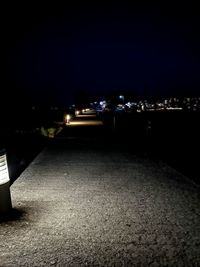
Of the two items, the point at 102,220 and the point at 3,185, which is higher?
the point at 3,185

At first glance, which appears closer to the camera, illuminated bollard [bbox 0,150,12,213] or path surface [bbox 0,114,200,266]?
path surface [bbox 0,114,200,266]

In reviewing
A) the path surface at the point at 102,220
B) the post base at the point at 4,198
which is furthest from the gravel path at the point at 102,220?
the post base at the point at 4,198

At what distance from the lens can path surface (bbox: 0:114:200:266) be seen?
3713 millimetres

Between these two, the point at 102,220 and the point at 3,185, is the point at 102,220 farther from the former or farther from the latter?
the point at 3,185

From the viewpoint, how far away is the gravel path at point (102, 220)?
3711 mm

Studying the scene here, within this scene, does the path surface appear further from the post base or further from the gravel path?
the post base

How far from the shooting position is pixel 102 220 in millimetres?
4867

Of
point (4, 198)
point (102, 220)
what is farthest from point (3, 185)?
point (102, 220)

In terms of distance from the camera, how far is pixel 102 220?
16.0 feet

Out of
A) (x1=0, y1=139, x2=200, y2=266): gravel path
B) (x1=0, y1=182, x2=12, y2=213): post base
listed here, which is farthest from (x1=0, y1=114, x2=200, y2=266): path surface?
(x1=0, y1=182, x2=12, y2=213): post base

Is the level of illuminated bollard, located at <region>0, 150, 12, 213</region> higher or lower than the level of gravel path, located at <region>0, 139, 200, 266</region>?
higher

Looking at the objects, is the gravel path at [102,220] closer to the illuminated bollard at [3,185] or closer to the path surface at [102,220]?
the path surface at [102,220]

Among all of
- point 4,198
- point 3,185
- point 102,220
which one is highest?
point 3,185

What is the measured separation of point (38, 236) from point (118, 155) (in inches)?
309
